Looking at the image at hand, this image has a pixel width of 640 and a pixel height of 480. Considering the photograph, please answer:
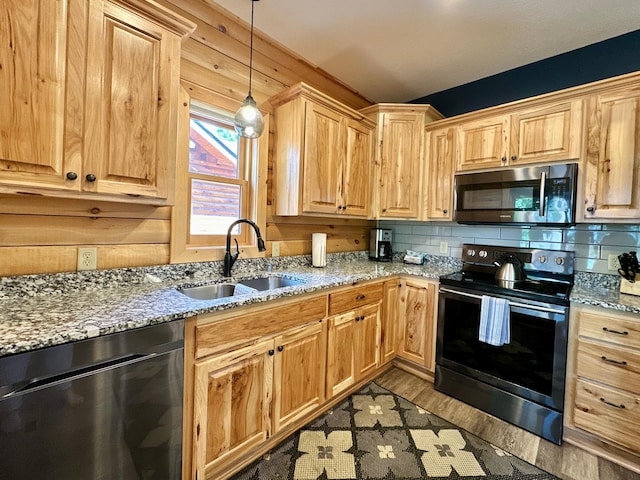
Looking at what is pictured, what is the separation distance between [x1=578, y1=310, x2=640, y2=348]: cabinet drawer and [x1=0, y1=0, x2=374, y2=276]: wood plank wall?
6.24 ft

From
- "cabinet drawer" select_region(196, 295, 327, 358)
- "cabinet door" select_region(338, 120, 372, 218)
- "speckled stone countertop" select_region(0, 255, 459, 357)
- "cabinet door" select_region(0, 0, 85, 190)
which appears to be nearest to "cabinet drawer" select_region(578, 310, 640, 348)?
"speckled stone countertop" select_region(0, 255, 459, 357)

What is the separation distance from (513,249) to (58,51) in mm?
3024

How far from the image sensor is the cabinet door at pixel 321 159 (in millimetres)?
2174

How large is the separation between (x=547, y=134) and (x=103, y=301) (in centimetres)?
292

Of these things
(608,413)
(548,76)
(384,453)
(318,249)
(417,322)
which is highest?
(548,76)

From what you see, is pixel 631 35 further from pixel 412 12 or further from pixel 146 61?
pixel 146 61

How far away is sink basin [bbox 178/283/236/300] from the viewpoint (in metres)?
1.74

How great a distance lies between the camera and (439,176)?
8.57 ft

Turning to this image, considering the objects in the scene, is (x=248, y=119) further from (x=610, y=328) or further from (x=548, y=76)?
(x=548, y=76)

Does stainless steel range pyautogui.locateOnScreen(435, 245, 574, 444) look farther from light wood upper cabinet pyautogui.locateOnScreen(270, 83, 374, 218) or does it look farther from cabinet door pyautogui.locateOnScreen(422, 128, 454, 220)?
light wood upper cabinet pyautogui.locateOnScreen(270, 83, 374, 218)

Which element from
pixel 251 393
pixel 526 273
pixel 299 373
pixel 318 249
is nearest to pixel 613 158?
pixel 526 273

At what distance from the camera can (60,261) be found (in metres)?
1.39

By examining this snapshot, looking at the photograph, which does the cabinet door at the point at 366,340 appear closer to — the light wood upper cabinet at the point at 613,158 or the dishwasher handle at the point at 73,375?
the dishwasher handle at the point at 73,375

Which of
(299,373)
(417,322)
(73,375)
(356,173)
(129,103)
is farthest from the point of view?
(356,173)
